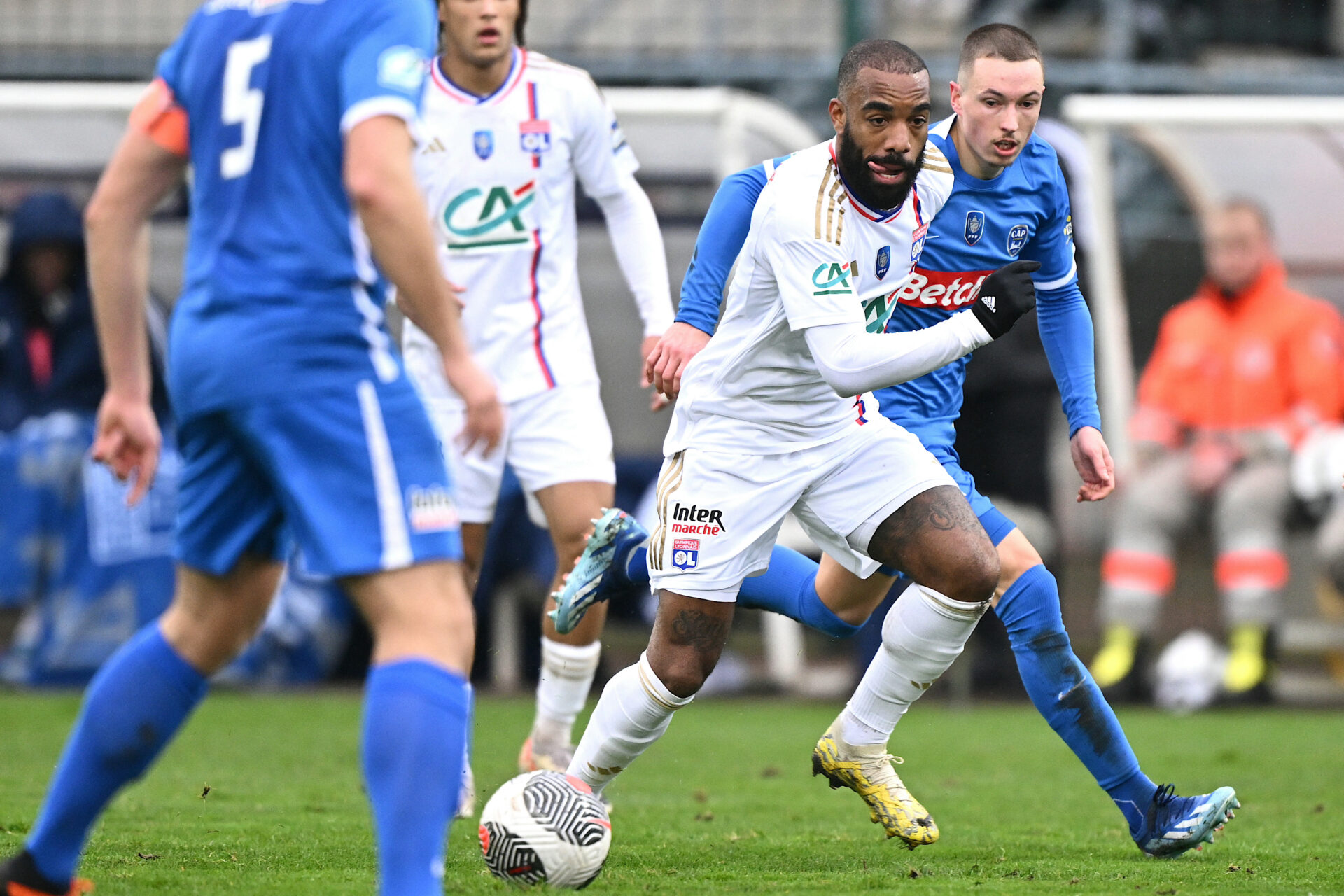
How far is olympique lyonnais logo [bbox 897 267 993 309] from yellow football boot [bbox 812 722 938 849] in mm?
1275

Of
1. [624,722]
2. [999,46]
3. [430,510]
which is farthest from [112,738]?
[999,46]

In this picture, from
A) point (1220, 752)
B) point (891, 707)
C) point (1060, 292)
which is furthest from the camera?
point (1220, 752)

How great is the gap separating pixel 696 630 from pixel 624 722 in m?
0.30

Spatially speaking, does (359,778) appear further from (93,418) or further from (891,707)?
(93,418)

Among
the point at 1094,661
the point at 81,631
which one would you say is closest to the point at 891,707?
the point at 1094,661

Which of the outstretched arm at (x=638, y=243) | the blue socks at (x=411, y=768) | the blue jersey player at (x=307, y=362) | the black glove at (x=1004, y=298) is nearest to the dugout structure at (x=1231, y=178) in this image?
the outstretched arm at (x=638, y=243)

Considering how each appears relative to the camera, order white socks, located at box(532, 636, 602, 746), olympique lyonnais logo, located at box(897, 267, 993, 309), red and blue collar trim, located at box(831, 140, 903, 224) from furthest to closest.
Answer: white socks, located at box(532, 636, 602, 746), olympique lyonnais logo, located at box(897, 267, 993, 309), red and blue collar trim, located at box(831, 140, 903, 224)

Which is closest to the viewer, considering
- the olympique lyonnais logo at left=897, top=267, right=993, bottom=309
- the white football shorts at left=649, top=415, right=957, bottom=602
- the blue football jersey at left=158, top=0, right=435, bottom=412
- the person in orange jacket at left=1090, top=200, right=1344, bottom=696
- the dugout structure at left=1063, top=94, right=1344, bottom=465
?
the blue football jersey at left=158, top=0, right=435, bottom=412

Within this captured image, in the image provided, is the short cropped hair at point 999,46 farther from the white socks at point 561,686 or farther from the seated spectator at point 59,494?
the seated spectator at point 59,494

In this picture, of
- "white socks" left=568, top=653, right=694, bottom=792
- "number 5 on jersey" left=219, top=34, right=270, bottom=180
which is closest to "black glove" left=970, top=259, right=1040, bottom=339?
"white socks" left=568, top=653, right=694, bottom=792

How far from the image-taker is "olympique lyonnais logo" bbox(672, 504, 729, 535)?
15.0 ft

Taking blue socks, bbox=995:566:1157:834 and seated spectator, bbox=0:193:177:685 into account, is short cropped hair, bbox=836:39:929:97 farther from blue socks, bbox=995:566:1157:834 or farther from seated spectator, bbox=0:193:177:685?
seated spectator, bbox=0:193:177:685

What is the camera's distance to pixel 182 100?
3379 millimetres

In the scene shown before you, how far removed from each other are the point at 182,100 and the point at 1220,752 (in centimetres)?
585
